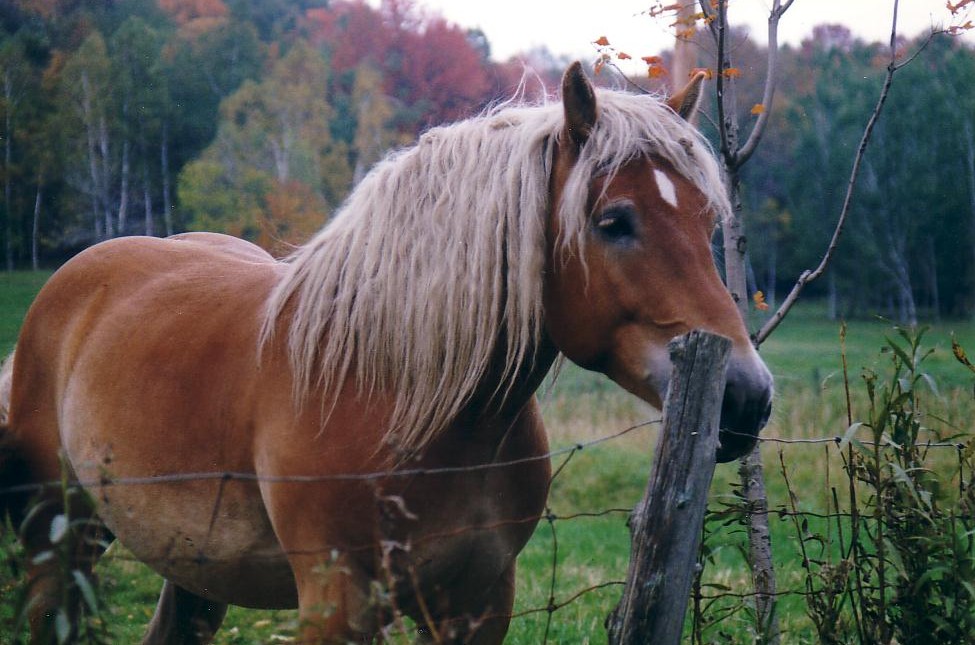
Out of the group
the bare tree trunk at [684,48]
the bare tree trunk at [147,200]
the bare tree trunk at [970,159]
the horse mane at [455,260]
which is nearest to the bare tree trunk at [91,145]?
the bare tree trunk at [147,200]

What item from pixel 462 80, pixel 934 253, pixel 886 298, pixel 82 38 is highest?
pixel 462 80

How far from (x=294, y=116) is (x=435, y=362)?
13409 mm

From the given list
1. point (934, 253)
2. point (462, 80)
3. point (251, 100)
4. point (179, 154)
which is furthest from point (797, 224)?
point (179, 154)

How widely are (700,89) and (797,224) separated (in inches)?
1523

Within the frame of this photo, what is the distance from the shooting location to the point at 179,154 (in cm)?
908

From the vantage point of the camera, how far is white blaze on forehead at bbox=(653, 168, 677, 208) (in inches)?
82.9

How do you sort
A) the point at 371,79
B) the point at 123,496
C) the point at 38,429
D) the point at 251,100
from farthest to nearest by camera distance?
the point at 371,79 < the point at 251,100 < the point at 38,429 < the point at 123,496

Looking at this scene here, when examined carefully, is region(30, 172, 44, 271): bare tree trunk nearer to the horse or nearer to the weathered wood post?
the horse

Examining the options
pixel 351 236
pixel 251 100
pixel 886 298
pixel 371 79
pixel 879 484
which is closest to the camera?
pixel 879 484

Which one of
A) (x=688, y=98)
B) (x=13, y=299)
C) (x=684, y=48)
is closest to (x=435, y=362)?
(x=688, y=98)

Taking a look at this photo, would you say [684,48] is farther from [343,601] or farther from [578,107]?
[343,601]

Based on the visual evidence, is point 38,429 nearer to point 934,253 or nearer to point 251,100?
point 251,100

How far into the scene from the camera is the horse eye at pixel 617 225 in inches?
82.4

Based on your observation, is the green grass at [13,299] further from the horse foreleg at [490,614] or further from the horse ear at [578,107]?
the horse ear at [578,107]
